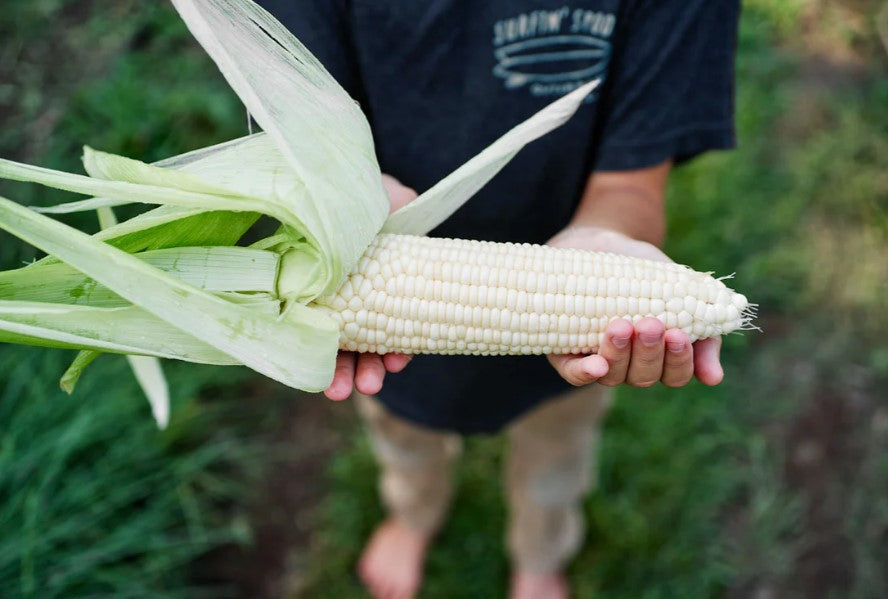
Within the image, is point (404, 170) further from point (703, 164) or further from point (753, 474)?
point (703, 164)

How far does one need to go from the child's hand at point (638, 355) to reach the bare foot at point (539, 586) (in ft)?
4.53

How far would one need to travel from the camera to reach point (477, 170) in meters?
1.21

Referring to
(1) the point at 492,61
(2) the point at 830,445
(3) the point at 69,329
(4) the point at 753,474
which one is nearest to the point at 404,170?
(1) the point at 492,61

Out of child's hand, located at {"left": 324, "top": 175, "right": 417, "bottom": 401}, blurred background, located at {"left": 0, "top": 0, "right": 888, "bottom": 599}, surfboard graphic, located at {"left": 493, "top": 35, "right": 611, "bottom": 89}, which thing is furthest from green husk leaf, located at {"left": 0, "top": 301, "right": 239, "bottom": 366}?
blurred background, located at {"left": 0, "top": 0, "right": 888, "bottom": 599}

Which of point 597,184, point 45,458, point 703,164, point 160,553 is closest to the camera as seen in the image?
point 597,184

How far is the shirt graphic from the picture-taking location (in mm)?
1332

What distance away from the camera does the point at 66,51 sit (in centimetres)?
340

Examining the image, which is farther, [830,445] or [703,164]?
[703,164]

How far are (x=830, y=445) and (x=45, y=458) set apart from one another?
2.57 metres

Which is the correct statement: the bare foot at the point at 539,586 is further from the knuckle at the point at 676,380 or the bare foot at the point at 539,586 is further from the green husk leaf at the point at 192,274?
the green husk leaf at the point at 192,274

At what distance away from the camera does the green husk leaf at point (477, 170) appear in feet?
3.90

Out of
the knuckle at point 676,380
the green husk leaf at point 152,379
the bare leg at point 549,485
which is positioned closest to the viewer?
the knuckle at point 676,380

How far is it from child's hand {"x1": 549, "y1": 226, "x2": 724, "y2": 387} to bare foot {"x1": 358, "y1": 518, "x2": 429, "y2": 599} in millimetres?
1424

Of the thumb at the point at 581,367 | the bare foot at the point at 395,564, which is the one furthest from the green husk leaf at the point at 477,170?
the bare foot at the point at 395,564
